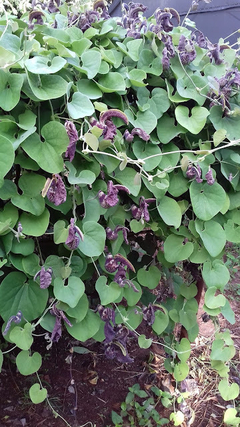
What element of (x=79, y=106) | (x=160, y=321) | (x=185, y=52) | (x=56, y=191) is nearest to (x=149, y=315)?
(x=160, y=321)

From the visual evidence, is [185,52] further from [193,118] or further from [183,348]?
[183,348]

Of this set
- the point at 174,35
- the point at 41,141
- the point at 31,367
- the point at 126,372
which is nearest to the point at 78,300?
the point at 31,367

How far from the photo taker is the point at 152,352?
177 cm

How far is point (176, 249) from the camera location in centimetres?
104

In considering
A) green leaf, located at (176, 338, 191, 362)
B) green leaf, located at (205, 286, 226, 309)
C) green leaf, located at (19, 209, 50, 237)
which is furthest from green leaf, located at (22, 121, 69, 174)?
green leaf, located at (176, 338, 191, 362)

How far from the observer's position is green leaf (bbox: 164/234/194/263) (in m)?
1.02

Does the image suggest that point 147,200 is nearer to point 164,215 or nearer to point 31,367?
point 164,215

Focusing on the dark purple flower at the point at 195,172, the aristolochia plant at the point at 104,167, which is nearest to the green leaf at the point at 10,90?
the aristolochia plant at the point at 104,167

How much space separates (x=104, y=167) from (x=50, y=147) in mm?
160

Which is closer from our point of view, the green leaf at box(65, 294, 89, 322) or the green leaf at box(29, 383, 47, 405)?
the green leaf at box(65, 294, 89, 322)

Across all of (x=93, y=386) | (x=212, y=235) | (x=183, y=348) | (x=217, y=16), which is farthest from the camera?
(x=217, y=16)

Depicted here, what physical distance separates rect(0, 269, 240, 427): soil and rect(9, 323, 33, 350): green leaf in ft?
1.94

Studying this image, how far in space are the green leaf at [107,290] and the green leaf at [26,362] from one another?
0.24m

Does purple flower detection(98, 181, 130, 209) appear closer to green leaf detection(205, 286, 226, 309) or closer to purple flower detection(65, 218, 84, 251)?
purple flower detection(65, 218, 84, 251)
